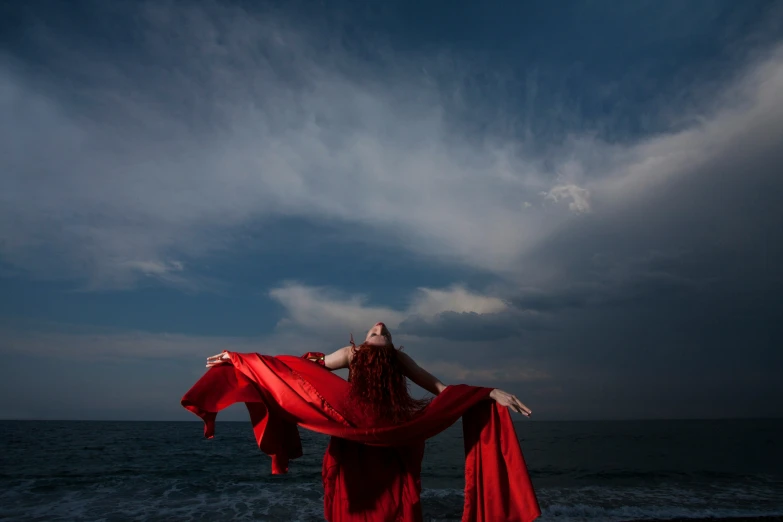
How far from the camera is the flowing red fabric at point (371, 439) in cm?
410

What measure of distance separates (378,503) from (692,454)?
3001 centimetres

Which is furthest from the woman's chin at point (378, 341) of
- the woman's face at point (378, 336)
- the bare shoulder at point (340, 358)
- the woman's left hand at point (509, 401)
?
the woman's left hand at point (509, 401)

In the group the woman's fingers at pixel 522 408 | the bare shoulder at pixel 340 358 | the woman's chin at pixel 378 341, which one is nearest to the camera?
the woman's fingers at pixel 522 408

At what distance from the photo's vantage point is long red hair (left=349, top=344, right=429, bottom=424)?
4.06 m

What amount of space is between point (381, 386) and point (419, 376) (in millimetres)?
452

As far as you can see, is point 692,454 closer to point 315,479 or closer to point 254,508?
point 315,479

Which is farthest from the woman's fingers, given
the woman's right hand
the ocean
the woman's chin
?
the ocean

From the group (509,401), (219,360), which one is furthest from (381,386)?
(219,360)

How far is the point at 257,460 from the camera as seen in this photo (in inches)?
880

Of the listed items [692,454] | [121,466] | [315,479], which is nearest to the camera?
[315,479]

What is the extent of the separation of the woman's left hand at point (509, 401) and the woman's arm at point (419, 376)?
48 cm

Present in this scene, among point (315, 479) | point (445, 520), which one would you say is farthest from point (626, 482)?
point (315, 479)

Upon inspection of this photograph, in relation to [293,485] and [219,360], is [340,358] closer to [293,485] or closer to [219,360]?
[219,360]

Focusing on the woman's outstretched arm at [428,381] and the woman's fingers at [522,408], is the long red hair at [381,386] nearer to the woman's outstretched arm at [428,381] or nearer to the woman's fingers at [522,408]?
the woman's outstretched arm at [428,381]
